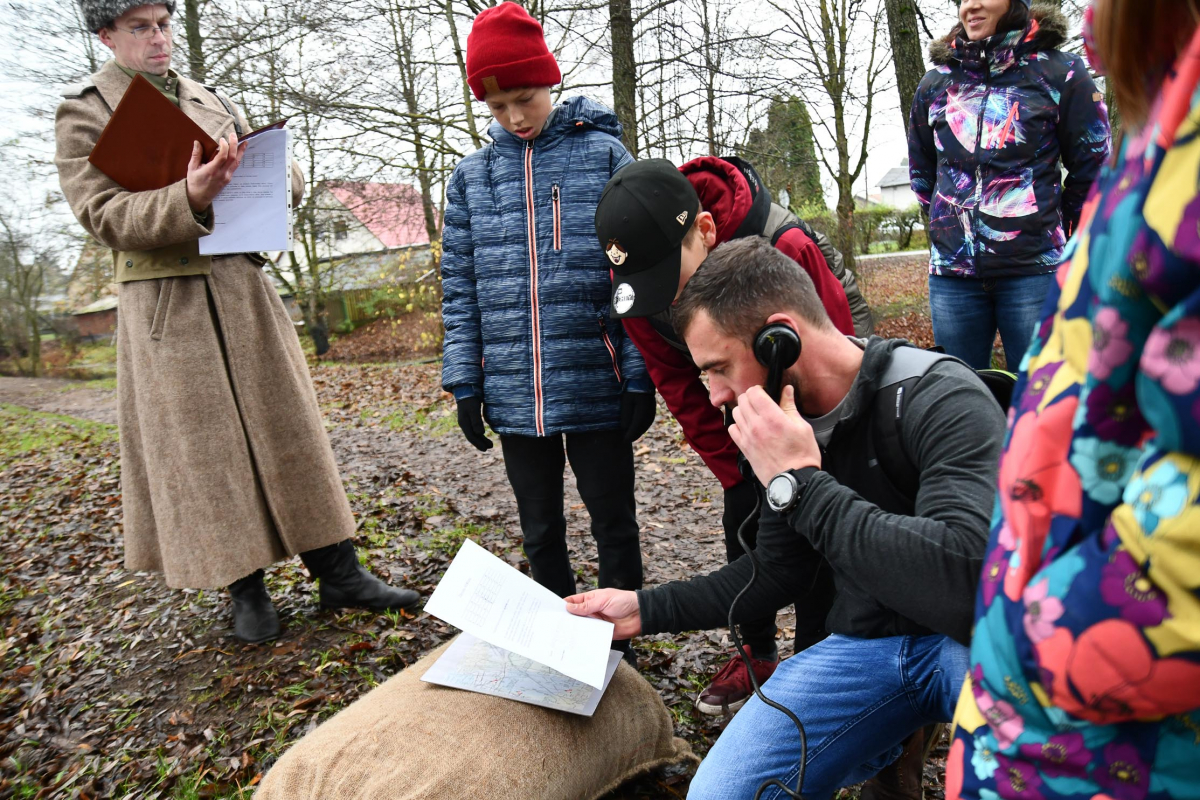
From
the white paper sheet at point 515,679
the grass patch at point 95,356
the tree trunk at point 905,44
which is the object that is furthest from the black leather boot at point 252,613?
the grass patch at point 95,356

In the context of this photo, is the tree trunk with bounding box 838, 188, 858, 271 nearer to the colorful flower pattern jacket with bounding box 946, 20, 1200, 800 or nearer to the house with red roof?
the house with red roof

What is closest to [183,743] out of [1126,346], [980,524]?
[980,524]

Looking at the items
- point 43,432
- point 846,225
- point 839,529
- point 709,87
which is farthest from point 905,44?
point 43,432

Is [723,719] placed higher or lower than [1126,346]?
lower

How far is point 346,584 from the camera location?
3.63 meters

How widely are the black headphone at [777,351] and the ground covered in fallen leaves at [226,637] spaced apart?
144 cm

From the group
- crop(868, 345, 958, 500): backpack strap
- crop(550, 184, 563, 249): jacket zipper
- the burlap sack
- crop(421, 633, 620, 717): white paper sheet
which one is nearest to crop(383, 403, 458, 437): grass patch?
crop(550, 184, 563, 249): jacket zipper

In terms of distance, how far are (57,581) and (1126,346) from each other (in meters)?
5.57

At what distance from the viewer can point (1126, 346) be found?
0.70 m

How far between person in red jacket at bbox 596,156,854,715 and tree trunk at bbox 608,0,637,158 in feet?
18.4

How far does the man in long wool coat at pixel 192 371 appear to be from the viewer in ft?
9.95

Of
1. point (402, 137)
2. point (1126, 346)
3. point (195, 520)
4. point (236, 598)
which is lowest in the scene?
point (236, 598)

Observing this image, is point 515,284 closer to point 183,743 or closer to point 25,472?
point 183,743

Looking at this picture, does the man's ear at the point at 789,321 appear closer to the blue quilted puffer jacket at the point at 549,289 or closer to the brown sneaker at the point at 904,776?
the blue quilted puffer jacket at the point at 549,289
